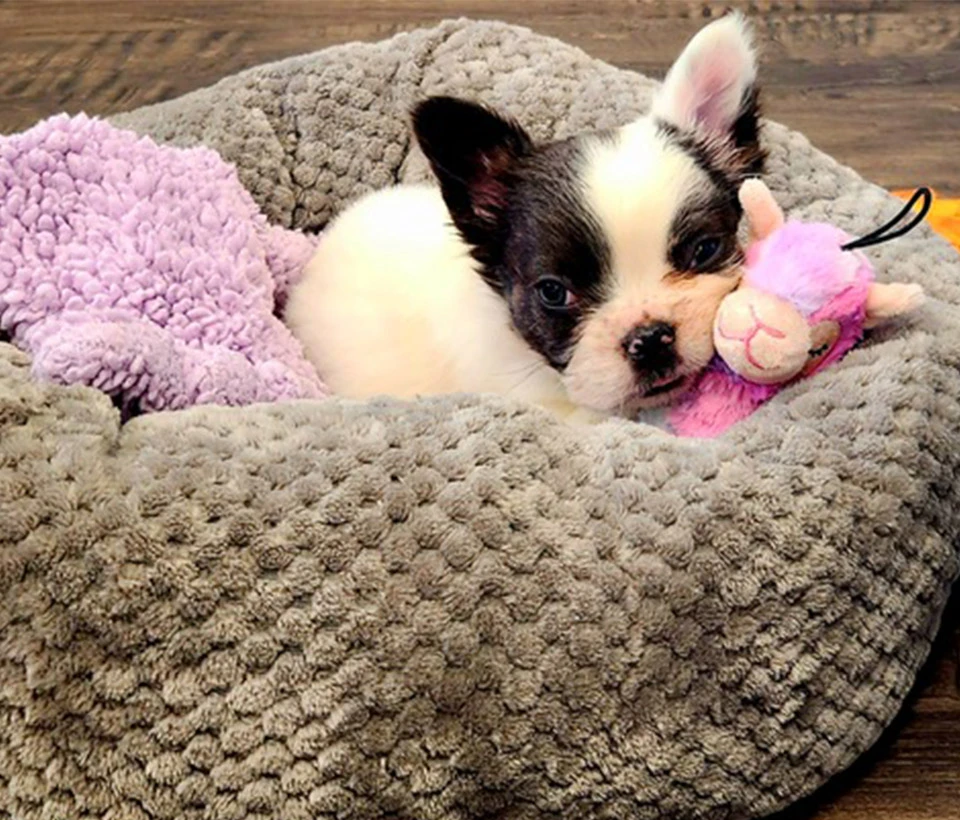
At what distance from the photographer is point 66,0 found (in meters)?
3.37

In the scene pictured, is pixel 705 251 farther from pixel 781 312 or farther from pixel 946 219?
pixel 946 219

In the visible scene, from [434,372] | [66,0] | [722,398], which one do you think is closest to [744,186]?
[722,398]

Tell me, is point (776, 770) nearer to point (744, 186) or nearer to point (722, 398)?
point (722, 398)

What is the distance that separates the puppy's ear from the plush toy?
13 centimetres

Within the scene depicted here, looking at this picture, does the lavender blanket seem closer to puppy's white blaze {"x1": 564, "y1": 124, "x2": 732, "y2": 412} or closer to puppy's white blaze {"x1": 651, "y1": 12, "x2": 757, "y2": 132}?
puppy's white blaze {"x1": 564, "y1": 124, "x2": 732, "y2": 412}

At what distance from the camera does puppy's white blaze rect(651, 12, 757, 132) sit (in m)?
1.56

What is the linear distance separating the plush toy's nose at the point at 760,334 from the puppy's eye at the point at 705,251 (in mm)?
64

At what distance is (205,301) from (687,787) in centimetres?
86

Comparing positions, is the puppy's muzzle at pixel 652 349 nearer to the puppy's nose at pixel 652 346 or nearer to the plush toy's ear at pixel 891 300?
the puppy's nose at pixel 652 346

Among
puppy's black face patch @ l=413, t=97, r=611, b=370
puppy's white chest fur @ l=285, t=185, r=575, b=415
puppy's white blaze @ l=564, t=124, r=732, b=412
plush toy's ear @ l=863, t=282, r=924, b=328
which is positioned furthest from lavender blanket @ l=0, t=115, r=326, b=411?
plush toy's ear @ l=863, t=282, r=924, b=328

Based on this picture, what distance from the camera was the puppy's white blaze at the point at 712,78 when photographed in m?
1.56

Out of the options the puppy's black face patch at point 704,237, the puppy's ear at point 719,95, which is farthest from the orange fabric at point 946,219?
the puppy's black face patch at point 704,237

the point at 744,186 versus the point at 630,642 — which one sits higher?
the point at 744,186

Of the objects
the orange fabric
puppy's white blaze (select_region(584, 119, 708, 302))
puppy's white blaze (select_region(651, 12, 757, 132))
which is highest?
puppy's white blaze (select_region(651, 12, 757, 132))
